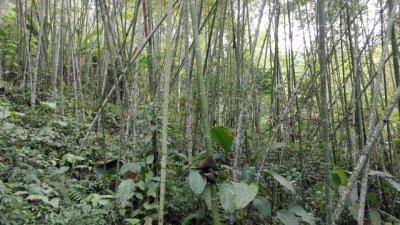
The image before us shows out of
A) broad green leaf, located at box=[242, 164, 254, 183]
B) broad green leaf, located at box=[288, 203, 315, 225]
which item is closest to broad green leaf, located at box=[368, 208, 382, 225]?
broad green leaf, located at box=[288, 203, 315, 225]

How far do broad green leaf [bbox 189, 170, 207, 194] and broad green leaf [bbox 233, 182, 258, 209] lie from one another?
0.21m

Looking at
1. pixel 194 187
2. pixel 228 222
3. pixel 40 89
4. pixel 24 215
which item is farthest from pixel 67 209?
pixel 40 89

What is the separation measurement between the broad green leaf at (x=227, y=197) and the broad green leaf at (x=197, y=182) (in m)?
0.14

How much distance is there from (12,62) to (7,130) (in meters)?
2.19

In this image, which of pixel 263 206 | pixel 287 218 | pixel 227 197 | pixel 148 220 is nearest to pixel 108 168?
pixel 148 220

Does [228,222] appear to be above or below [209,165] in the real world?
below

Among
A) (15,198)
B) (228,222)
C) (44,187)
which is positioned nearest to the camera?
(15,198)

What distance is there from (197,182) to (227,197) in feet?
0.64

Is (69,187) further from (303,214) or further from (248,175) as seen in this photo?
(303,214)

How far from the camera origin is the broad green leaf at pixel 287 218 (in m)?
1.76

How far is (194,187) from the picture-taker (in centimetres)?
151

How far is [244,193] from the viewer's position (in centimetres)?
161

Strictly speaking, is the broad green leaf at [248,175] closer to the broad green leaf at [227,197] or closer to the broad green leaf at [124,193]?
the broad green leaf at [227,197]

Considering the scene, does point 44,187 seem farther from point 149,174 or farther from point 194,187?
point 194,187
